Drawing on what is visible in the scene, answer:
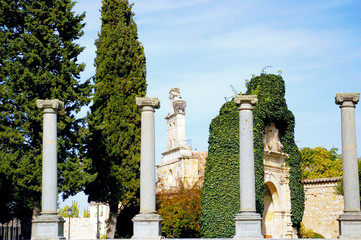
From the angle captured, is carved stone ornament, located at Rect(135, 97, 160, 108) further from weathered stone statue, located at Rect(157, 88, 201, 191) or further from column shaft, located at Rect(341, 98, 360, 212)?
weathered stone statue, located at Rect(157, 88, 201, 191)

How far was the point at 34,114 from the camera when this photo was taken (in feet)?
90.4

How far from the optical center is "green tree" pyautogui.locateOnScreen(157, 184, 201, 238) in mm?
35688

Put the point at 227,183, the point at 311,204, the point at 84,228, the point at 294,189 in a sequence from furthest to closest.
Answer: the point at 84,228 → the point at 311,204 → the point at 294,189 → the point at 227,183

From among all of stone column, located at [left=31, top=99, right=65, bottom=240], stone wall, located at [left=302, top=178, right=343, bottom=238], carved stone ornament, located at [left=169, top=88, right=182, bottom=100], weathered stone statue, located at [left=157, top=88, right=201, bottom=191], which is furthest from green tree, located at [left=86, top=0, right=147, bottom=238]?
carved stone ornament, located at [left=169, top=88, right=182, bottom=100]

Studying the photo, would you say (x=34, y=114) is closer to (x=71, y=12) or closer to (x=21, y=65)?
(x=21, y=65)

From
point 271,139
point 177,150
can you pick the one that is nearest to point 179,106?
point 177,150

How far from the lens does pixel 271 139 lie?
116 feet

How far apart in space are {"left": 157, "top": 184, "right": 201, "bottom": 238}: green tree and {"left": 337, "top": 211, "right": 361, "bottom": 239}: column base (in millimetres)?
15551

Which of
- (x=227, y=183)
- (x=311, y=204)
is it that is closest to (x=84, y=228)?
(x=311, y=204)

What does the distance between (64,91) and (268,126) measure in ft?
43.7

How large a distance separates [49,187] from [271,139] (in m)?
17.0

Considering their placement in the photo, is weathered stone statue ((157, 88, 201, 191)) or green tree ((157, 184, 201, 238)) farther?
weathered stone statue ((157, 88, 201, 191))

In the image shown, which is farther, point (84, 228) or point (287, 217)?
point (84, 228)

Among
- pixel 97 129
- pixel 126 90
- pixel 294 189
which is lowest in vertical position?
pixel 294 189
